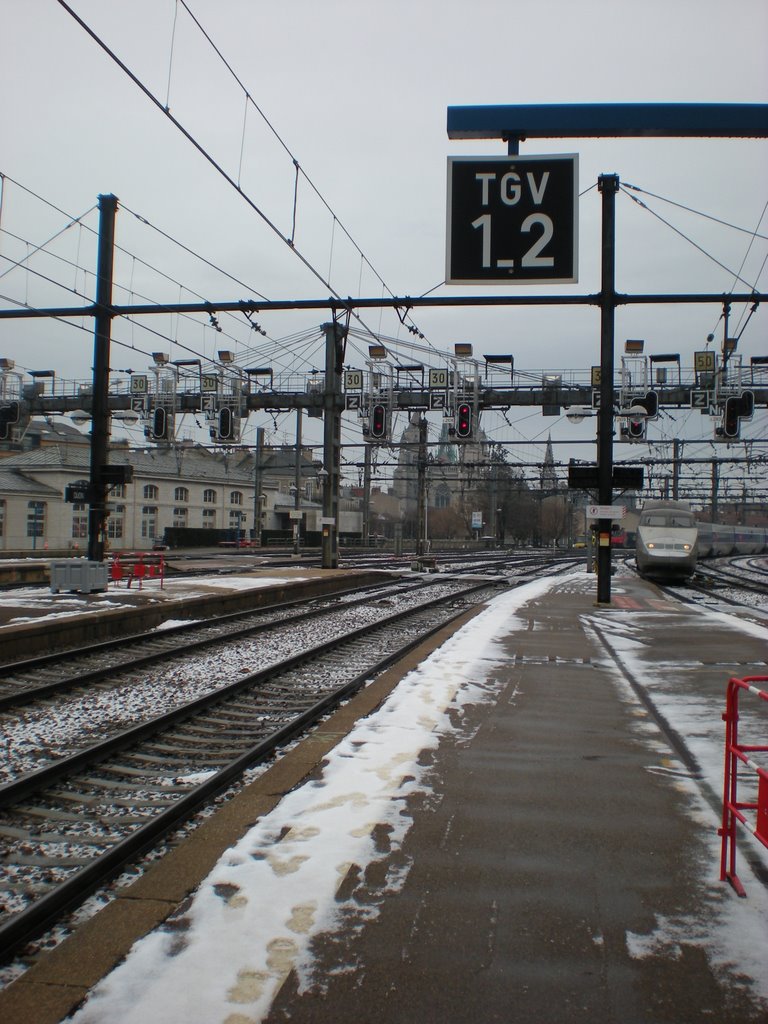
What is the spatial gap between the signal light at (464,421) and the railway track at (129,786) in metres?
18.8

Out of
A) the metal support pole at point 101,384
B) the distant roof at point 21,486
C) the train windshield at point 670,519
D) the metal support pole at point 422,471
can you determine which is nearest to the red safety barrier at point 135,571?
the metal support pole at point 101,384

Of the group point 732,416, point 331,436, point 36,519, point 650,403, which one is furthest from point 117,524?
point 732,416

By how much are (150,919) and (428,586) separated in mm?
24929

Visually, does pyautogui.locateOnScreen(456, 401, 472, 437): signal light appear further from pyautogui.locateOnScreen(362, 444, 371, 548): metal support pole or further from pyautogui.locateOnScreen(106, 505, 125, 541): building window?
pyautogui.locateOnScreen(106, 505, 125, 541): building window

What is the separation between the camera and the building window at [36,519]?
52.0m

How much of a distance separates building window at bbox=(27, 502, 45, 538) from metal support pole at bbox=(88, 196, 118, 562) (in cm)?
3223

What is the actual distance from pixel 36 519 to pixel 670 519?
3748 centimetres

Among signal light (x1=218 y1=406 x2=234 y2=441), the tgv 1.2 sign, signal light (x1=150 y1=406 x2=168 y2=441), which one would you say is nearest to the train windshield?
signal light (x1=218 y1=406 x2=234 y2=441)

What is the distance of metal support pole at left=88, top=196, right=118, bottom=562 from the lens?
21.9 metres

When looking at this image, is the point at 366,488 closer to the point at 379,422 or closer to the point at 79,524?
the point at 79,524

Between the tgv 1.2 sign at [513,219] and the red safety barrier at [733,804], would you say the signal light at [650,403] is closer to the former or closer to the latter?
the tgv 1.2 sign at [513,219]

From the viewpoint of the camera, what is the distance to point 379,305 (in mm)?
18266

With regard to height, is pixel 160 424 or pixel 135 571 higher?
pixel 160 424

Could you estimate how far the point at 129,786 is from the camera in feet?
19.7
